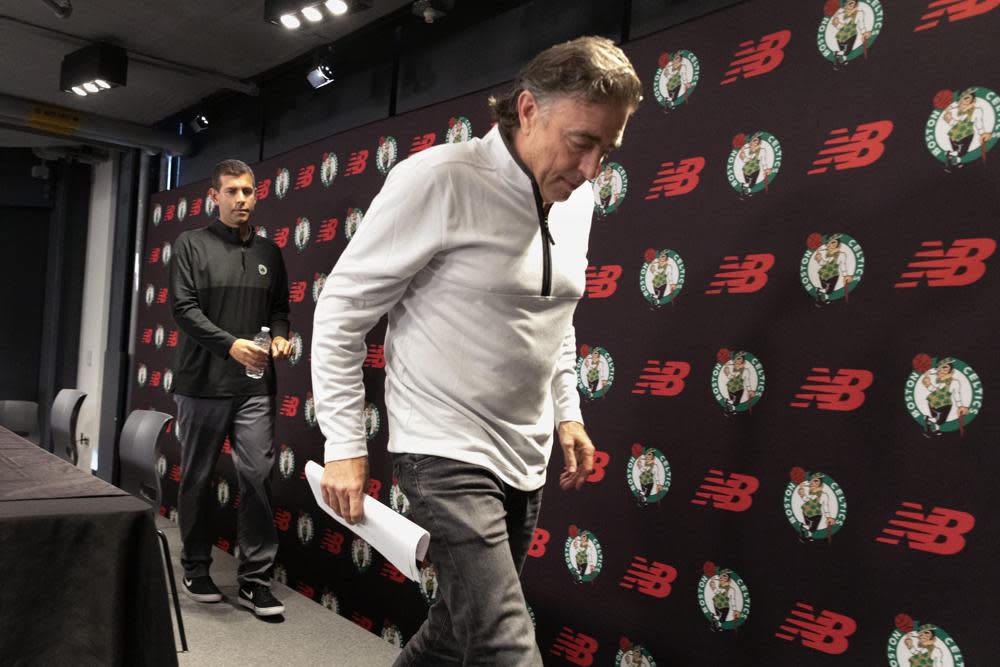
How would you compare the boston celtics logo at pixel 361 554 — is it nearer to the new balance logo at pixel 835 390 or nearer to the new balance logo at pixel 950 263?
the new balance logo at pixel 835 390

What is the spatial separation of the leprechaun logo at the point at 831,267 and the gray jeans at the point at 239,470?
2.13 m

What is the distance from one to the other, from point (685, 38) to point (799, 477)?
1204mm

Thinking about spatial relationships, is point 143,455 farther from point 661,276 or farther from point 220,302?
point 661,276

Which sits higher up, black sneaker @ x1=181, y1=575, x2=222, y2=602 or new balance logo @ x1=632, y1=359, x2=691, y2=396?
new balance logo @ x1=632, y1=359, x2=691, y2=396

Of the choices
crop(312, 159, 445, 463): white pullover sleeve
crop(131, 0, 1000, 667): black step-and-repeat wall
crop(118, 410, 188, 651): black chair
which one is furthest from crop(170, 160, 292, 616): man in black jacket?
crop(312, 159, 445, 463): white pullover sleeve

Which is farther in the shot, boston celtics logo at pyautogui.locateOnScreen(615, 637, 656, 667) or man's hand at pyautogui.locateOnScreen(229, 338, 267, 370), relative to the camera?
man's hand at pyautogui.locateOnScreen(229, 338, 267, 370)

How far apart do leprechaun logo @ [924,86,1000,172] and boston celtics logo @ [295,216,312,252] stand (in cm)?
269

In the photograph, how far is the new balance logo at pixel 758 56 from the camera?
2.04 meters

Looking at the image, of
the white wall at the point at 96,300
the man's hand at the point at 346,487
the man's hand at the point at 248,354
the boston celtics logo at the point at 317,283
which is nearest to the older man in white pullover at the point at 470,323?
the man's hand at the point at 346,487

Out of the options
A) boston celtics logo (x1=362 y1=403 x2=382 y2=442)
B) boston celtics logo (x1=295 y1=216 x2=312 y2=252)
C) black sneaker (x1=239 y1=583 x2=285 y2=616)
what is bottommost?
black sneaker (x1=239 y1=583 x2=285 y2=616)

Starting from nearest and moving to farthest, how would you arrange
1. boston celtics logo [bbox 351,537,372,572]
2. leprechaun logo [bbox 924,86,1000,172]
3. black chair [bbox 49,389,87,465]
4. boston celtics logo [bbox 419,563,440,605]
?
leprechaun logo [bbox 924,86,1000,172], boston celtics logo [bbox 419,563,440,605], boston celtics logo [bbox 351,537,372,572], black chair [bbox 49,389,87,465]

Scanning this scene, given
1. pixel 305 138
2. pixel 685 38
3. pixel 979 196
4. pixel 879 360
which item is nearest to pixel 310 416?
pixel 305 138

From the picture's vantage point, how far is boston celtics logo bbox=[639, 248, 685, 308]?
225 centimetres

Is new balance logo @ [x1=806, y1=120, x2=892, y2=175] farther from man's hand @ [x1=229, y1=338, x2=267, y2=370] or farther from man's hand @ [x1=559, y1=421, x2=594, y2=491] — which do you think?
man's hand @ [x1=229, y1=338, x2=267, y2=370]
